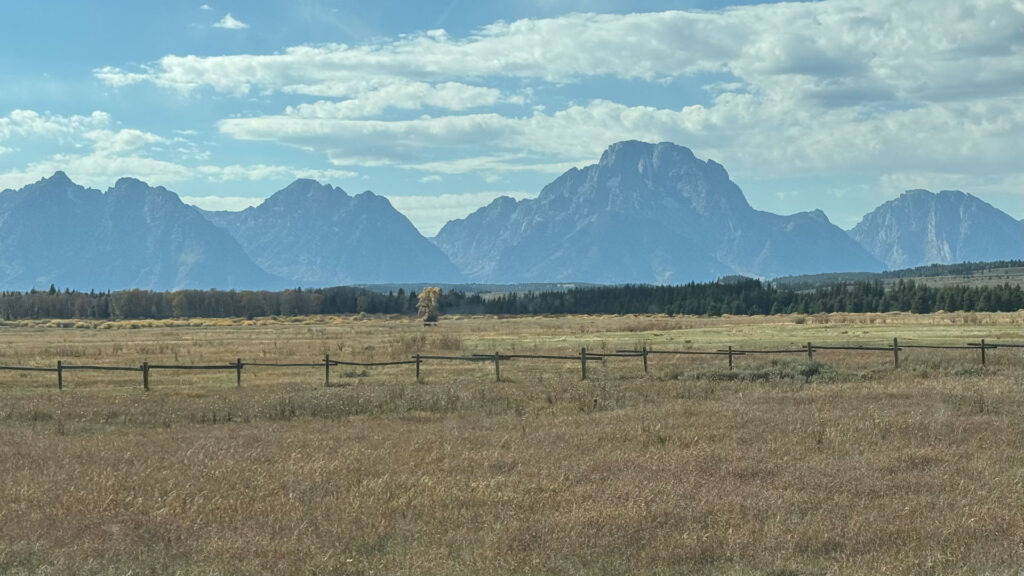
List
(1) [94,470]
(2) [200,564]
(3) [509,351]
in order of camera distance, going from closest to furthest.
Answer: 1. (2) [200,564]
2. (1) [94,470]
3. (3) [509,351]

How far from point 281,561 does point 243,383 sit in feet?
90.6

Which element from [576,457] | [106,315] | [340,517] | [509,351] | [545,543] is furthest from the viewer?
[106,315]

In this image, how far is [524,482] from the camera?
14039mm

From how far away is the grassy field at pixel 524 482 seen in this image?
10156mm

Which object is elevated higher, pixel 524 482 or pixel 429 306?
pixel 429 306

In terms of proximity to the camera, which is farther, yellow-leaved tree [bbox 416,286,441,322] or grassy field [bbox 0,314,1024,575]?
yellow-leaved tree [bbox 416,286,441,322]

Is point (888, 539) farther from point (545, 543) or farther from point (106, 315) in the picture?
point (106, 315)

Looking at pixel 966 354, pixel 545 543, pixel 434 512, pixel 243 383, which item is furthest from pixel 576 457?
pixel 966 354

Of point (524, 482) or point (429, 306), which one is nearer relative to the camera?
point (524, 482)

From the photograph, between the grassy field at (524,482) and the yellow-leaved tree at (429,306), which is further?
the yellow-leaved tree at (429,306)

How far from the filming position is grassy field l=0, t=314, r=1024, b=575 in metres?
10.2

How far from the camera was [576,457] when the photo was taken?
1641 centimetres

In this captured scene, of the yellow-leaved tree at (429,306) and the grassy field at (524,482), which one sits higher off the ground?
the yellow-leaved tree at (429,306)

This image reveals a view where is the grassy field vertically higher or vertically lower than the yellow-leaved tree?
lower
